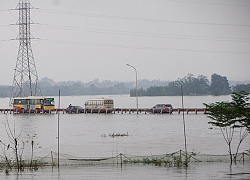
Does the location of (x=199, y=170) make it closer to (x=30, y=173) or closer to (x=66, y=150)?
(x=30, y=173)

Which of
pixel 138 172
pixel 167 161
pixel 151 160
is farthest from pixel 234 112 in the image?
pixel 138 172

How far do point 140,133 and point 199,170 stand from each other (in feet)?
113

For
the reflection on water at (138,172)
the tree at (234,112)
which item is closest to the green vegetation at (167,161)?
the reflection on water at (138,172)

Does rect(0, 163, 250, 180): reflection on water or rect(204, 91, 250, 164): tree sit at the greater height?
rect(204, 91, 250, 164): tree

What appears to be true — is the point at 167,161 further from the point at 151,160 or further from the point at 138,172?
the point at 138,172

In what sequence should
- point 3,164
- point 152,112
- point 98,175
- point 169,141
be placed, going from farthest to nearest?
point 152,112
point 169,141
point 3,164
point 98,175

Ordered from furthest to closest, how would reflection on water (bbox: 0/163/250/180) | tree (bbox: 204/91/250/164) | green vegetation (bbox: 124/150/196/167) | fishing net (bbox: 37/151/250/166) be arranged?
tree (bbox: 204/91/250/164) → fishing net (bbox: 37/151/250/166) → green vegetation (bbox: 124/150/196/167) → reflection on water (bbox: 0/163/250/180)

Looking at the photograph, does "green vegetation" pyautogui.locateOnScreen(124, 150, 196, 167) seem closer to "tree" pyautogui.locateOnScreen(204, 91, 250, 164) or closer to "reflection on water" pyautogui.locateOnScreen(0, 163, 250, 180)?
"reflection on water" pyautogui.locateOnScreen(0, 163, 250, 180)

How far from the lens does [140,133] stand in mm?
62344

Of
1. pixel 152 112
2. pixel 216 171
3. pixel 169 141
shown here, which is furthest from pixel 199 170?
pixel 152 112

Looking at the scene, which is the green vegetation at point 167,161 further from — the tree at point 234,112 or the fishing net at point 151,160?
the tree at point 234,112

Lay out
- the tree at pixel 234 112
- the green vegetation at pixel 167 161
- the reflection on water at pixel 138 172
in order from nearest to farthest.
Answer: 1. the reflection on water at pixel 138 172
2. the green vegetation at pixel 167 161
3. the tree at pixel 234 112

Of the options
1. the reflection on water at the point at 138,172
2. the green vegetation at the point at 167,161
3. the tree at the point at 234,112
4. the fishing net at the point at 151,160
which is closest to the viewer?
the reflection on water at the point at 138,172

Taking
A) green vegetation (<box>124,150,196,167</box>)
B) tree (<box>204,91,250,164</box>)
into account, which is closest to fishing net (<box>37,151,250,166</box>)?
green vegetation (<box>124,150,196,167</box>)
